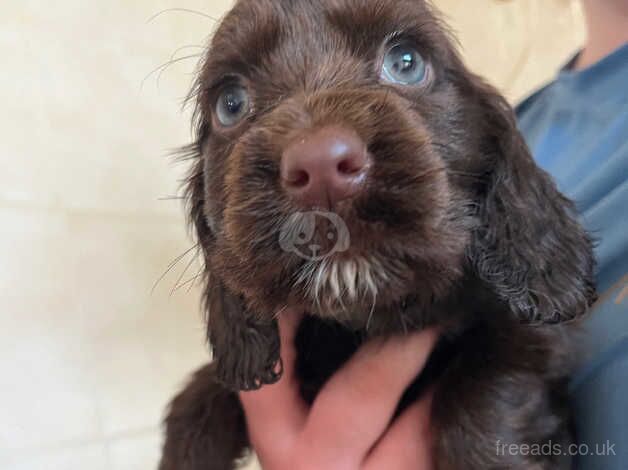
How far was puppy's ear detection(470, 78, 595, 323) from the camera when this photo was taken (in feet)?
3.14

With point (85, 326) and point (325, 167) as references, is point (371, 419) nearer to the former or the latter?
point (325, 167)

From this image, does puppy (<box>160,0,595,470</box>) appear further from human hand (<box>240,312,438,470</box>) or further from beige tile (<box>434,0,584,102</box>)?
beige tile (<box>434,0,584,102</box>)

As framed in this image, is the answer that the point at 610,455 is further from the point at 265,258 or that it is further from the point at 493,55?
the point at 493,55

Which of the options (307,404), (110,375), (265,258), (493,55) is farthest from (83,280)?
(493,55)

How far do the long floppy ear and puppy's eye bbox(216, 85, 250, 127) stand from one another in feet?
0.34

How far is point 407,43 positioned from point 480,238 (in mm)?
295

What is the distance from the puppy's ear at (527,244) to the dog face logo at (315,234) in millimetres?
318

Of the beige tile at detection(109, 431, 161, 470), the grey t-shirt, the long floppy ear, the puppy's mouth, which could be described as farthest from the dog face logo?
the beige tile at detection(109, 431, 161, 470)

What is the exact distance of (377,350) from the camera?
3.40 feet

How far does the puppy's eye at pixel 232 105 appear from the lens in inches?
39.3

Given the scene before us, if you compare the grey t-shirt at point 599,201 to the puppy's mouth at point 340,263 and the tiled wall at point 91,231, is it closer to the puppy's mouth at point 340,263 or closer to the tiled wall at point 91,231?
the puppy's mouth at point 340,263

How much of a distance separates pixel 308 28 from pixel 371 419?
1.89 ft

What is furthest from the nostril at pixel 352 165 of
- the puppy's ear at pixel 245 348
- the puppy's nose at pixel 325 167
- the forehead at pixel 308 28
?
the puppy's ear at pixel 245 348

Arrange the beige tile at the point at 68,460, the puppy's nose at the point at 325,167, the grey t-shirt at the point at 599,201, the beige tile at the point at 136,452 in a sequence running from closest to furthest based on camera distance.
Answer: the puppy's nose at the point at 325,167
the grey t-shirt at the point at 599,201
the beige tile at the point at 68,460
the beige tile at the point at 136,452
